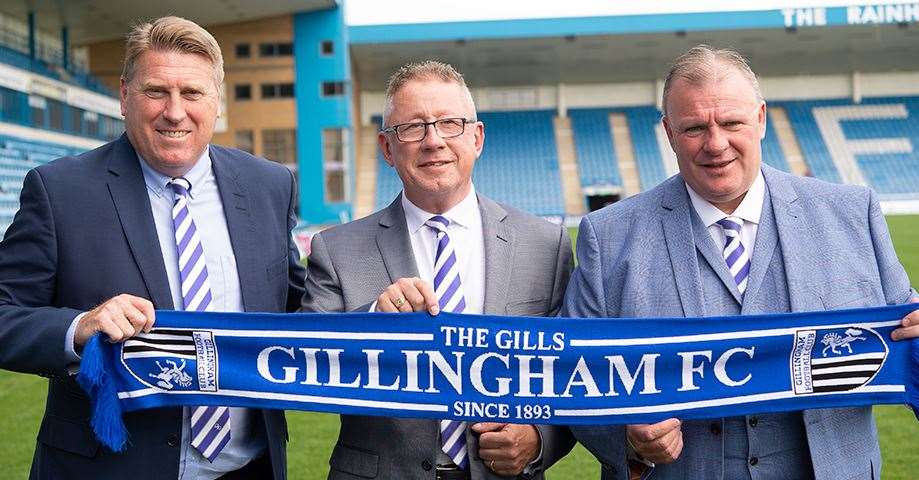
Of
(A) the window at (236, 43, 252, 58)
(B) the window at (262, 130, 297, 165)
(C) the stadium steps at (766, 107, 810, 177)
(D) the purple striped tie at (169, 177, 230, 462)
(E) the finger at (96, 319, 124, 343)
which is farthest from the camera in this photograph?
(C) the stadium steps at (766, 107, 810, 177)

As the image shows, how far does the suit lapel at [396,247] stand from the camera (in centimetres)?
270

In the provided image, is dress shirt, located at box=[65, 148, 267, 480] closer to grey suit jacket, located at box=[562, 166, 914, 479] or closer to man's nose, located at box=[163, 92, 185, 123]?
man's nose, located at box=[163, 92, 185, 123]

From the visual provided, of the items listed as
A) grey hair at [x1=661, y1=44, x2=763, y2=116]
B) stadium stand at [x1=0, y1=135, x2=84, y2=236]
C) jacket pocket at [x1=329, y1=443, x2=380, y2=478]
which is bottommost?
jacket pocket at [x1=329, y1=443, x2=380, y2=478]

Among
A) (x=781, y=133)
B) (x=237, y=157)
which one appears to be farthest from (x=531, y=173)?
(x=237, y=157)

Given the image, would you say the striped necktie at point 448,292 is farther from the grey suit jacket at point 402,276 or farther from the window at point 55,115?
the window at point 55,115

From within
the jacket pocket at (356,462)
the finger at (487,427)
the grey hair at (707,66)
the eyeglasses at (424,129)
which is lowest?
the jacket pocket at (356,462)

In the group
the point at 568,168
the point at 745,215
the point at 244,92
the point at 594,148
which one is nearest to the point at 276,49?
the point at 244,92

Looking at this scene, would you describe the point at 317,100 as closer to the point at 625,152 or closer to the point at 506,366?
the point at 625,152

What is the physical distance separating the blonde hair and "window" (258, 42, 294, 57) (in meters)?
29.7

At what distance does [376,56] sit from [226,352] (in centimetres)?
3220

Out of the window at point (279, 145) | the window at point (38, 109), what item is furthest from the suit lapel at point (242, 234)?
the window at point (279, 145)

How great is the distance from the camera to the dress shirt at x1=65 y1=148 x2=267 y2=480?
2637 millimetres

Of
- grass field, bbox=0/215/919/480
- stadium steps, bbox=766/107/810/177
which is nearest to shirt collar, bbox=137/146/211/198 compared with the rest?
grass field, bbox=0/215/919/480

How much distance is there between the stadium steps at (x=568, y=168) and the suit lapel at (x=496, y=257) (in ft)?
101
